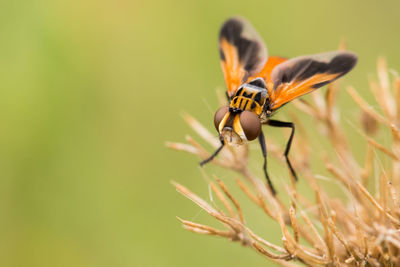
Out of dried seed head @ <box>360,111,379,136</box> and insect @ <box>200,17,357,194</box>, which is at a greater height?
insect @ <box>200,17,357,194</box>

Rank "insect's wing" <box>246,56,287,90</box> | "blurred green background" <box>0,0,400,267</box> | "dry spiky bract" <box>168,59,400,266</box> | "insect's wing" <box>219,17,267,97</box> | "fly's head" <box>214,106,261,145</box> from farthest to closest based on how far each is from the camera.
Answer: "blurred green background" <box>0,0,400,267</box>, "insect's wing" <box>219,17,267,97</box>, "insect's wing" <box>246,56,287,90</box>, "fly's head" <box>214,106,261,145</box>, "dry spiky bract" <box>168,59,400,266</box>

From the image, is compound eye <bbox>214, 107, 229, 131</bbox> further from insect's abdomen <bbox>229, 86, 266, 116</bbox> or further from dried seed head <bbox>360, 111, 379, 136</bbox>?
dried seed head <bbox>360, 111, 379, 136</bbox>

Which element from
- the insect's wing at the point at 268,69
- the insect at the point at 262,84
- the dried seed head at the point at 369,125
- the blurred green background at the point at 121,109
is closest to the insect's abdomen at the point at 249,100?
the insect at the point at 262,84

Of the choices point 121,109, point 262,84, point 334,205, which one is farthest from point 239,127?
point 121,109

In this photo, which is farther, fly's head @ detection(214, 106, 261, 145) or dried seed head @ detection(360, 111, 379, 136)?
dried seed head @ detection(360, 111, 379, 136)

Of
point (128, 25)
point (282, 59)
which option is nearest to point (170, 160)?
point (128, 25)

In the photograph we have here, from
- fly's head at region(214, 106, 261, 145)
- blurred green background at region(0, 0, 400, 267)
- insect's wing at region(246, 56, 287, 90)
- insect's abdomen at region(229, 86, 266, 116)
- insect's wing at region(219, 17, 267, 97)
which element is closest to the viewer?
fly's head at region(214, 106, 261, 145)

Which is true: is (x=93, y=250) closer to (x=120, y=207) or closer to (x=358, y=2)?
(x=120, y=207)

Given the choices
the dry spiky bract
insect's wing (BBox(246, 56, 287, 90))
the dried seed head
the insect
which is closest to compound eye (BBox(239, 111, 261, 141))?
the insect
